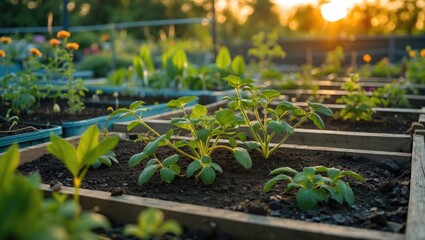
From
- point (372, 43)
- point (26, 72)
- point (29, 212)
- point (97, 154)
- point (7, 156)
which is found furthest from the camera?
point (372, 43)

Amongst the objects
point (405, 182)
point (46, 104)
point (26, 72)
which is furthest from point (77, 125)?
point (405, 182)

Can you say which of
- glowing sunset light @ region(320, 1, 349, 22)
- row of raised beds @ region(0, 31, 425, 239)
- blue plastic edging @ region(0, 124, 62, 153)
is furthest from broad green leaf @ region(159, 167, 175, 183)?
glowing sunset light @ region(320, 1, 349, 22)

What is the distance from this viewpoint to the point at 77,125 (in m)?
3.50

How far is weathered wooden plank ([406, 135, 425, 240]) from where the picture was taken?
1.59 meters

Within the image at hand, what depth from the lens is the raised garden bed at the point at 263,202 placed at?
1653mm

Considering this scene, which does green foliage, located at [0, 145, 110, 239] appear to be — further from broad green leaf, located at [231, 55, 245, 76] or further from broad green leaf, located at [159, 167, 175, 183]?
broad green leaf, located at [231, 55, 245, 76]

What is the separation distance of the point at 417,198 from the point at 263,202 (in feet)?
2.05

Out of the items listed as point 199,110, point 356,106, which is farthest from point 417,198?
point 356,106

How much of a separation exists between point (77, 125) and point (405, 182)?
7.56ft

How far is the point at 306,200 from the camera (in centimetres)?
190

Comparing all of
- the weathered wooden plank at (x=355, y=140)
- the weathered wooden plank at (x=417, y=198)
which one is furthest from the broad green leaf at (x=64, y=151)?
the weathered wooden plank at (x=355, y=140)

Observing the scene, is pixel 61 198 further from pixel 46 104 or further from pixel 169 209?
pixel 46 104

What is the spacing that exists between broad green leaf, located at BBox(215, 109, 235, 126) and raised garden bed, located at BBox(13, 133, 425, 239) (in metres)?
0.29

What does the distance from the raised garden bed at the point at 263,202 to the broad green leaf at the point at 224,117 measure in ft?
0.94
